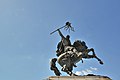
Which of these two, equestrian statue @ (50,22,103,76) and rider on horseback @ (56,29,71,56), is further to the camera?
rider on horseback @ (56,29,71,56)

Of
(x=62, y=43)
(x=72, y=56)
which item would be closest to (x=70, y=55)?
(x=72, y=56)

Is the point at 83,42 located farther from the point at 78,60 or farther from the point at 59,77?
the point at 59,77

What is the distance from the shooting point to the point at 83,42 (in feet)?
62.8

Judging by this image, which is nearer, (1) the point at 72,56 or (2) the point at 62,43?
(1) the point at 72,56

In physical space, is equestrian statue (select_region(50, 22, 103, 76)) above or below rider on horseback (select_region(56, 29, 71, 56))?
below

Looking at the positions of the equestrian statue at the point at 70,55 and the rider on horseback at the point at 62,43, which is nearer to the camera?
the equestrian statue at the point at 70,55

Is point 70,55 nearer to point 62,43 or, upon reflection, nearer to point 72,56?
point 72,56

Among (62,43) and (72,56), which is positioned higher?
(62,43)

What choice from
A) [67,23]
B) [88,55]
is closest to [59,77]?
[88,55]

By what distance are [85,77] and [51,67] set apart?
2515mm

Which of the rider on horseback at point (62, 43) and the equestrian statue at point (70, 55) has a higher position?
the rider on horseback at point (62, 43)

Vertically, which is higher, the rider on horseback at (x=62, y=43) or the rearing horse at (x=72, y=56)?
the rider on horseback at (x=62, y=43)

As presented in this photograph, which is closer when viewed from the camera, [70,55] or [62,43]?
[70,55]

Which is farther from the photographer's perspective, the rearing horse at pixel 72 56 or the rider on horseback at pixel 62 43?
the rider on horseback at pixel 62 43
